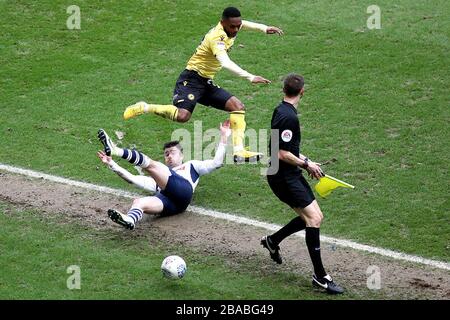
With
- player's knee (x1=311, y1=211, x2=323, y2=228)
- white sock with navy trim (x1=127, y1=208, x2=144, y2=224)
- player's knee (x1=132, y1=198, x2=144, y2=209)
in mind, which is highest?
player's knee (x1=311, y1=211, x2=323, y2=228)

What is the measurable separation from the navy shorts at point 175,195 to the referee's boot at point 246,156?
1.02 meters

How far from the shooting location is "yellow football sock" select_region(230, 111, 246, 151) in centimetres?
1354

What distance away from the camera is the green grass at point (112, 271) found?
34.8 feet

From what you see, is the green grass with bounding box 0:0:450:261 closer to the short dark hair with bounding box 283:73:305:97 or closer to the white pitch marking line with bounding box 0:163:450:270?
the white pitch marking line with bounding box 0:163:450:270

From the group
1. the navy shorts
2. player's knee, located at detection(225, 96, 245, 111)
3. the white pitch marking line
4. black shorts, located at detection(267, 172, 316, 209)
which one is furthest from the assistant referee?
player's knee, located at detection(225, 96, 245, 111)

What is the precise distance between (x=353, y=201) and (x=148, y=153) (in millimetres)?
3400

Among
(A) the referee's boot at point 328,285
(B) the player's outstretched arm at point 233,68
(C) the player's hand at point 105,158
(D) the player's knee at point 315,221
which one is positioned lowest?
(A) the referee's boot at point 328,285

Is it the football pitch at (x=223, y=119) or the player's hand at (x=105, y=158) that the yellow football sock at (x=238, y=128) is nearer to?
the football pitch at (x=223, y=119)

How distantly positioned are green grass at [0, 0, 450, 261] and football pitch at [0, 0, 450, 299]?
32 millimetres

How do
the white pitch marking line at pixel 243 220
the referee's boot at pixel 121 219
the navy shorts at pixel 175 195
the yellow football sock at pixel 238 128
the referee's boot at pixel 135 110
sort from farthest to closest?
the referee's boot at pixel 135 110
the yellow football sock at pixel 238 128
the navy shorts at pixel 175 195
the referee's boot at pixel 121 219
the white pitch marking line at pixel 243 220

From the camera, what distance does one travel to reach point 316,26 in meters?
17.9

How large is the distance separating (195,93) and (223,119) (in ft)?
5.06

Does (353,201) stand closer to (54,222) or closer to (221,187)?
(221,187)

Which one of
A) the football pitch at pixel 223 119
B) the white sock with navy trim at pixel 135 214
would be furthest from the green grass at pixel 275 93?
the white sock with navy trim at pixel 135 214
